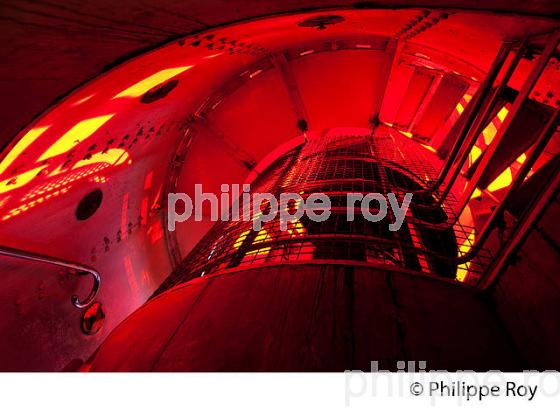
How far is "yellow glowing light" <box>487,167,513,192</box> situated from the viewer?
13.3 feet

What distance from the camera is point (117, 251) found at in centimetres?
571

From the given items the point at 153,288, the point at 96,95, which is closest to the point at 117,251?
the point at 153,288

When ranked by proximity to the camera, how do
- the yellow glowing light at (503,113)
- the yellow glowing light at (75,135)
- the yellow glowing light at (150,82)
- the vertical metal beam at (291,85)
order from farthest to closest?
1. the vertical metal beam at (291,85)
2. the yellow glowing light at (503,113)
3. the yellow glowing light at (150,82)
4. the yellow glowing light at (75,135)

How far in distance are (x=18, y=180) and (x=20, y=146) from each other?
75 cm

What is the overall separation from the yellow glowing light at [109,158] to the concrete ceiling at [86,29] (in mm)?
2050

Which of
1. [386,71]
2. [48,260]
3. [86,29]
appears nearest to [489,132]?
[386,71]

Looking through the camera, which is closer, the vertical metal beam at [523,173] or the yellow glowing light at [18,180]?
the vertical metal beam at [523,173]

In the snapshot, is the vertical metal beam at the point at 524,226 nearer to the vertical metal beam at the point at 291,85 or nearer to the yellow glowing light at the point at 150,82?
the yellow glowing light at the point at 150,82

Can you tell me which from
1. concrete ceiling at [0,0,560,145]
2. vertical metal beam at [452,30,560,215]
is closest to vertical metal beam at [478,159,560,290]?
vertical metal beam at [452,30,560,215]

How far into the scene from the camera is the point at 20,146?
2639 mm

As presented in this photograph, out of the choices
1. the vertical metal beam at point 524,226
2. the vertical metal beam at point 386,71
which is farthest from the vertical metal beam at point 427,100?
the vertical metal beam at point 524,226

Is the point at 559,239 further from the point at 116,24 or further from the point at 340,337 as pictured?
the point at 116,24

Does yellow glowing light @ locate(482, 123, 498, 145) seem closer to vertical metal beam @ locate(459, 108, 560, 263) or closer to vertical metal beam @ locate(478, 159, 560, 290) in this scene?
vertical metal beam @ locate(459, 108, 560, 263)

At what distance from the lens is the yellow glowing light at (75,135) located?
10.8 feet
